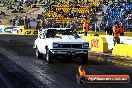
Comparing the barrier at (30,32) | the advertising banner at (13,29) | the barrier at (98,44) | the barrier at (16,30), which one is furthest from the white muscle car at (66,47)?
the advertising banner at (13,29)

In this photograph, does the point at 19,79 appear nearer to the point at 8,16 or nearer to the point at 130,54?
the point at 130,54

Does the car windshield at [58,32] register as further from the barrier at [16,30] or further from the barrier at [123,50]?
the barrier at [16,30]

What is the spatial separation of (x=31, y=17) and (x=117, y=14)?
21218 mm

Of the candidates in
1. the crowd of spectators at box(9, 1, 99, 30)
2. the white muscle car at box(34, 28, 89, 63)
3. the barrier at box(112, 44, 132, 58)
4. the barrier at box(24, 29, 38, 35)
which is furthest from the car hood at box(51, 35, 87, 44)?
the barrier at box(24, 29, 38, 35)

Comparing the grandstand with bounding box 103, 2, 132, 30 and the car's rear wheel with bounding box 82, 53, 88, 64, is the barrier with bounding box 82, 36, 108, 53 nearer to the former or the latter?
the car's rear wheel with bounding box 82, 53, 88, 64

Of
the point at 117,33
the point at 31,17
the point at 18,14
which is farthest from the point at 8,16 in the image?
the point at 117,33

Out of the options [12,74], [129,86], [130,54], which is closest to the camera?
[129,86]

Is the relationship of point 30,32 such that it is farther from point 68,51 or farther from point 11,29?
point 68,51

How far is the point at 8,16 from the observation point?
66688 mm

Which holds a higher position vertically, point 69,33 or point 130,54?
point 69,33

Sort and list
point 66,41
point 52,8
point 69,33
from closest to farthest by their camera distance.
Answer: point 66,41, point 69,33, point 52,8

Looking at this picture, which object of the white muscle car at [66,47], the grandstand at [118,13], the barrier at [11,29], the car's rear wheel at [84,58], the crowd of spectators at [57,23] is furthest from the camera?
the barrier at [11,29]

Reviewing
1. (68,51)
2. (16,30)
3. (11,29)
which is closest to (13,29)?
(11,29)

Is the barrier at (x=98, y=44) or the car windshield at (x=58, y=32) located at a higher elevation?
the car windshield at (x=58, y=32)
